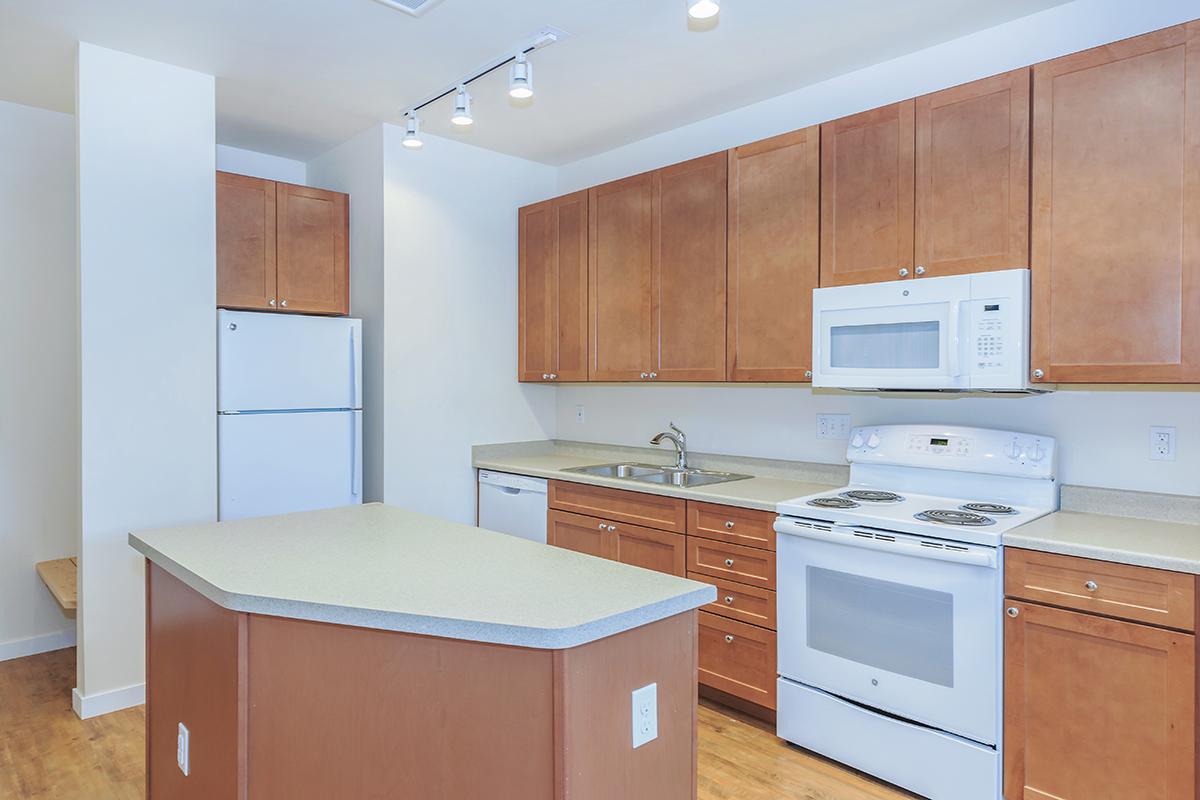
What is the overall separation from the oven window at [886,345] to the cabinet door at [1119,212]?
0.31 m

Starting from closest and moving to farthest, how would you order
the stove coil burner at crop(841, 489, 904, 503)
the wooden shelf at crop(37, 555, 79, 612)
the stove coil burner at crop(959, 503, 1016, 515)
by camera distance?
the stove coil burner at crop(959, 503, 1016, 515), the stove coil burner at crop(841, 489, 904, 503), the wooden shelf at crop(37, 555, 79, 612)

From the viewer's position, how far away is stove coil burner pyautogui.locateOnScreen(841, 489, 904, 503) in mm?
2646

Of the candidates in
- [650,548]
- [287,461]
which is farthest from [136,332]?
[650,548]

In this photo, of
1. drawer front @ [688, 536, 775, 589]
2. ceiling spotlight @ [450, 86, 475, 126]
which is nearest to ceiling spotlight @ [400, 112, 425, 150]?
ceiling spotlight @ [450, 86, 475, 126]

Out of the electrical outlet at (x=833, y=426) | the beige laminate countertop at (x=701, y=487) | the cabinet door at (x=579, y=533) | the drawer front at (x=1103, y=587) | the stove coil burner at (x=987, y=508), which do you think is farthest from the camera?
the cabinet door at (x=579, y=533)

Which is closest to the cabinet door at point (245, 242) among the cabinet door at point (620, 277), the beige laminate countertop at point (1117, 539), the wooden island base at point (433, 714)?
the cabinet door at point (620, 277)

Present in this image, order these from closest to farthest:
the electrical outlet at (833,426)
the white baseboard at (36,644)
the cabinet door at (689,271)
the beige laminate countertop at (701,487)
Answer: the beige laminate countertop at (701,487)
the electrical outlet at (833,426)
the cabinet door at (689,271)
the white baseboard at (36,644)

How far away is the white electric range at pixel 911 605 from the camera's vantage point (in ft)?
7.13

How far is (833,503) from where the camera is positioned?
102 inches

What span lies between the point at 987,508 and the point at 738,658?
41.9 inches

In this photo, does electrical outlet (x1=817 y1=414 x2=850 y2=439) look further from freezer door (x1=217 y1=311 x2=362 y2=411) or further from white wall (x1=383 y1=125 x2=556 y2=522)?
freezer door (x1=217 y1=311 x2=362 y2=411)

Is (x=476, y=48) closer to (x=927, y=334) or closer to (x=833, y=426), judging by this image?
(x=927, y=334)

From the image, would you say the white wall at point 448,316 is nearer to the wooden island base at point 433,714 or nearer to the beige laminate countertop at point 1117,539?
the wooden island base at point 433,714

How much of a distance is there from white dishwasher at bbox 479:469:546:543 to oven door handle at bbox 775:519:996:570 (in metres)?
1.42
